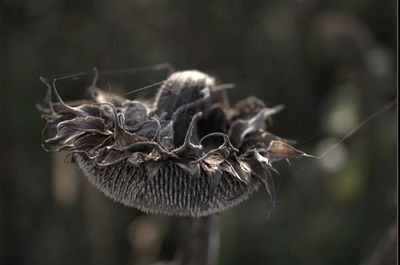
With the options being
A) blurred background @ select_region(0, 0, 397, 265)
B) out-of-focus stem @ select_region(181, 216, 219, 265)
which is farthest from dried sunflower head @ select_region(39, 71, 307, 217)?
blurred background @ select_region(0, 0, 397, 265)

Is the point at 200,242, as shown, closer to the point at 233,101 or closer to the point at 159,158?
the point at 159,158

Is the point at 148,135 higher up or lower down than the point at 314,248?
higher up

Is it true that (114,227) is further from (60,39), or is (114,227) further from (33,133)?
(60,39)

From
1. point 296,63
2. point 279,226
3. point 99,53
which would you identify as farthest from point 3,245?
point 296,63

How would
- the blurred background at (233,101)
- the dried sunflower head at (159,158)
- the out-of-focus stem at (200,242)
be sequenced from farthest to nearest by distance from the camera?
the blurred background at (233,101) → the out-of-focus stem at (200,242) → the dried sunflower head at (159,158)

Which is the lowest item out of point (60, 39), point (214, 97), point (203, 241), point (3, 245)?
point (3, 245)

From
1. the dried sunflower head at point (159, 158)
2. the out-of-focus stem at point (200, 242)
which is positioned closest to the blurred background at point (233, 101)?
the out-of-focus stem at point (200, 242)

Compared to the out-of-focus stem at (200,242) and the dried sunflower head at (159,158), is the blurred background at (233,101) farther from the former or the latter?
the dried sunflower head at (159,158)
